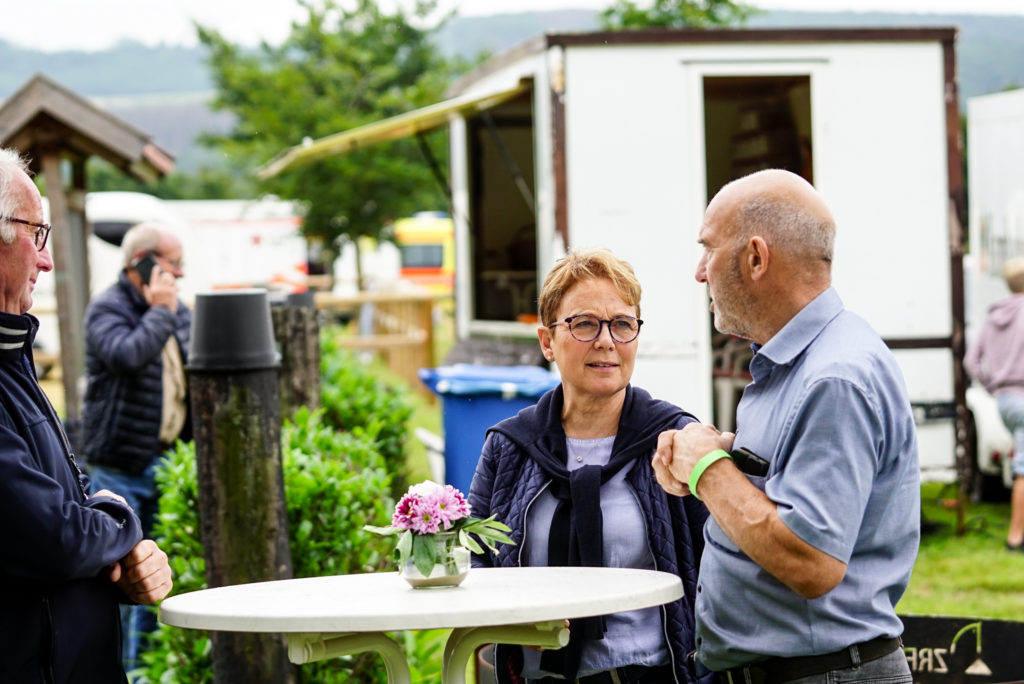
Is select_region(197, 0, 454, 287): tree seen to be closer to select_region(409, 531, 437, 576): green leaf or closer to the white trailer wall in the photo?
the white trailer wall

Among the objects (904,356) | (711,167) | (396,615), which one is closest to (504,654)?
(396,615)

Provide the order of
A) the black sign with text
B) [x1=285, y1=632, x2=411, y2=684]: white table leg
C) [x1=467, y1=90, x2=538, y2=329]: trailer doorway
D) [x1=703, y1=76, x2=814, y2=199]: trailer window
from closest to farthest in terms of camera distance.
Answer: [x1=285, y1=632, x2=411, y2=684]: white table leg
the black sign with text
[x1=703, y1=76, x2=814, y2=199]: trailer window
[x1=467, y1=90, x2=538, y2=329]: trailer doorway

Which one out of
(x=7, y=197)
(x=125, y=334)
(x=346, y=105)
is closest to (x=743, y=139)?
(x=125, y=334)

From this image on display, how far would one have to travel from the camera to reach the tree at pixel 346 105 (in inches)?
880

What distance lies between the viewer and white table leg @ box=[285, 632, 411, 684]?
2.45 metres

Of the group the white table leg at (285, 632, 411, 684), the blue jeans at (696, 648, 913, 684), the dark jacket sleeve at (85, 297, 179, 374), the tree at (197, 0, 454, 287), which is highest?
the tree at (197, 0, 454, 287)

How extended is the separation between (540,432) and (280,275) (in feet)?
101

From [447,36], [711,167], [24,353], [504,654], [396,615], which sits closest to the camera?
[396,615]

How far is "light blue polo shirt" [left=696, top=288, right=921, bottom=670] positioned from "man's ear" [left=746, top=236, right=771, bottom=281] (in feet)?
0.37

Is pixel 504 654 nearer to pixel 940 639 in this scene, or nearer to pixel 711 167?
pixel 940 639

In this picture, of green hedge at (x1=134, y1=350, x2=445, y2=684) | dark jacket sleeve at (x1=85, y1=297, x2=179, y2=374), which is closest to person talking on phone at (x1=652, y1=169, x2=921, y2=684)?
Result: green hedge at (x1=134, y1=350, x2=445, y2=684)

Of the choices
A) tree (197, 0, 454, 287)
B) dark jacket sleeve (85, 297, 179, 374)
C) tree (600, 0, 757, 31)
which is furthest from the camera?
tree (197, 0, 454, 287)

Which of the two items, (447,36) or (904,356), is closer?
(904,356)

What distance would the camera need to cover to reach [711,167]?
458 inches
